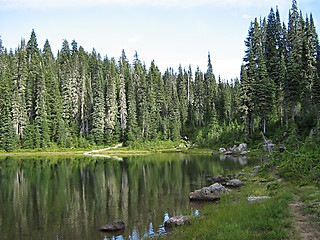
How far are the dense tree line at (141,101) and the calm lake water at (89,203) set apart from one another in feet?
113

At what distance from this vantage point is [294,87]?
4769cm

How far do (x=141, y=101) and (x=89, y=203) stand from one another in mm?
68206

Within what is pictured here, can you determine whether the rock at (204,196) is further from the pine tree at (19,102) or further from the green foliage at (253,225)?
the pine tree at (19,102)

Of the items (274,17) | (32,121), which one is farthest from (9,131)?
(274,17)

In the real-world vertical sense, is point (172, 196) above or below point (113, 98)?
below

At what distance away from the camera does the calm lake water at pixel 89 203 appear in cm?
1545

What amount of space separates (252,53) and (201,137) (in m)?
27.1

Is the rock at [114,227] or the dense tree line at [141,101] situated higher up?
the dense tree line at [141,101]

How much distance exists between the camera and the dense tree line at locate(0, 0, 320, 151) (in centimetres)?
5991

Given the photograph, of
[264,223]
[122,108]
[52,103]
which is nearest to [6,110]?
[52,103]

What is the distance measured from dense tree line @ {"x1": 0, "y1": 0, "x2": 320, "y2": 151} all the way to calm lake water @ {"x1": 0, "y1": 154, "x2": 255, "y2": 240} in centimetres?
3431

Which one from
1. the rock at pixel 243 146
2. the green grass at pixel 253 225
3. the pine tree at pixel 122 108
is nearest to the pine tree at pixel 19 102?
the pine tree at pixel 122 108

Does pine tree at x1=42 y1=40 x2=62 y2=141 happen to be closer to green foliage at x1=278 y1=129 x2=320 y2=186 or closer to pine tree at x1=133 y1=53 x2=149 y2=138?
pine tree at x1=133 y1=53 x2=149 y2=138

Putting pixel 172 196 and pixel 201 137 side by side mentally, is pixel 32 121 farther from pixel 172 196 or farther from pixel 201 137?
pixel 172 196
